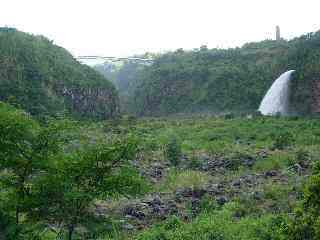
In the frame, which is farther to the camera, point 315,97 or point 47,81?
point 47,81

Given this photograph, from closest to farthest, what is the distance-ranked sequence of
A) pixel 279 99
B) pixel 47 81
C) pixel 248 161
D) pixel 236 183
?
pixel 236 183 → pixel 248 161 → pixel 279 99 → pixel 47 81

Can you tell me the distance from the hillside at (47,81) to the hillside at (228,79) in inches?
359

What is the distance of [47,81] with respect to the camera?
50.9 metres

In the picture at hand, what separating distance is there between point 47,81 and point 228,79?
2156 centimetres

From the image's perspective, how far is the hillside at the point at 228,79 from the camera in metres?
Answer: 44.7

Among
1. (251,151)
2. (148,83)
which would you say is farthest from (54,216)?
(148,83)

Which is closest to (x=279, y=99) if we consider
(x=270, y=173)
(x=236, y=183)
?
(x=270, y=173)

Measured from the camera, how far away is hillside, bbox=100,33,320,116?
1758 inches

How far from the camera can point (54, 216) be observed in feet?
21.7

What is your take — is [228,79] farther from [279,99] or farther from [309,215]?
[309,215]

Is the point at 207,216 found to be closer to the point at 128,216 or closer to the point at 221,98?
the point at 128,216

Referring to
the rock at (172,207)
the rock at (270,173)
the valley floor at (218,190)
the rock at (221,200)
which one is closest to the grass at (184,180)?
the valley floor at (218,190)

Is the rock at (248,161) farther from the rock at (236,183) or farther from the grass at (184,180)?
the rock at (236,183)

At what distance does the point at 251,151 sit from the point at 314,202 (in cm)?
1603
